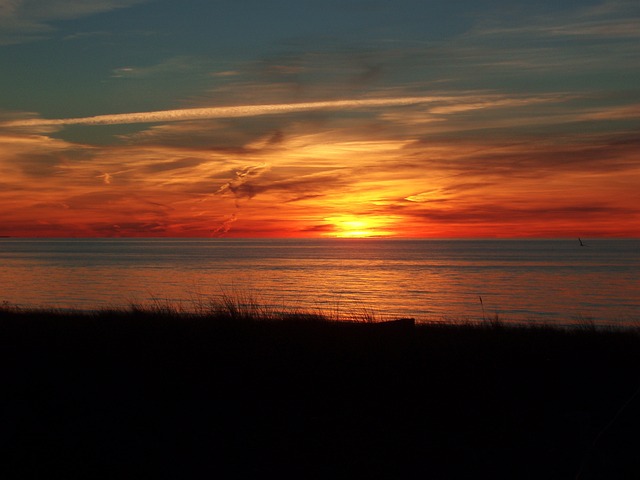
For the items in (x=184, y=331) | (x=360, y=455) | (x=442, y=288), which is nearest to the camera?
(x=360, y=455)

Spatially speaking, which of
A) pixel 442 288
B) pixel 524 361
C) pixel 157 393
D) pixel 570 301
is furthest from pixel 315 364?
pixel 442 288

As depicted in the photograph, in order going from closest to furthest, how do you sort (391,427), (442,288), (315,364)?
(391,427), (315,364), (442,288)

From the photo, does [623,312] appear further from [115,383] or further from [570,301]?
[115,383]

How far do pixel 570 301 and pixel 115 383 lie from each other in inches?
1641

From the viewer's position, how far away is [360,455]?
6.75 m

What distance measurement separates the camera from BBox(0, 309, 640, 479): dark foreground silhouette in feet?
A: 21.4

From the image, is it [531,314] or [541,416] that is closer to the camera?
[541,416]

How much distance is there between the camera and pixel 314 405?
8258mm

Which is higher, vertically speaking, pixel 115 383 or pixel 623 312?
pixel 115 383

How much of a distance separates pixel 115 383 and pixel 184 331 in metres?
3.63

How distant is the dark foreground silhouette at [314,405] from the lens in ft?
21.4

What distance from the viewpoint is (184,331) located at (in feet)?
42.3

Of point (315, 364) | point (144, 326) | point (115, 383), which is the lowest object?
point (144, 326)

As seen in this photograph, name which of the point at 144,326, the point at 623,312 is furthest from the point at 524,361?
the point at 623,312
